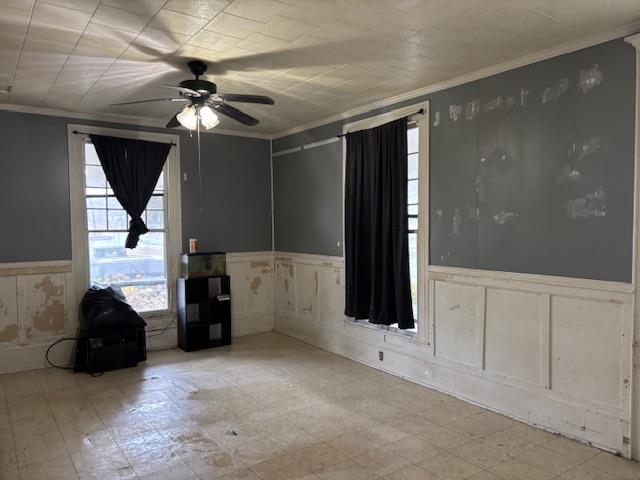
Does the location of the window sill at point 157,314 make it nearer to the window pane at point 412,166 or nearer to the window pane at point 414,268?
the window pane at point 414,268

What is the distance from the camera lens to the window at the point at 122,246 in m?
5.46

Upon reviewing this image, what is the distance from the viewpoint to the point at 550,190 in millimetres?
3488

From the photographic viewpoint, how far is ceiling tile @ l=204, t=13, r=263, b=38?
286cm

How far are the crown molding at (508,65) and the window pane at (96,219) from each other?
2.89 metres

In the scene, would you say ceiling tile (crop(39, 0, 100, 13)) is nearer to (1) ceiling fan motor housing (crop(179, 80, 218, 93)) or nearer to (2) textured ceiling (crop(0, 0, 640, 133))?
(2) textured ceiling (crop(0, 0, 640, 133))

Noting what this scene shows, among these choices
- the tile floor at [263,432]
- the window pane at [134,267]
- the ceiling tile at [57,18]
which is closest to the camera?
the ceiling tile at [57,18]

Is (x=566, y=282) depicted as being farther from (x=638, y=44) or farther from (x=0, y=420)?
(x=0, y=420)

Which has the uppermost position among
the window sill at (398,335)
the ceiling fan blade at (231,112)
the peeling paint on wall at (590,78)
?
the peeling paint on wall at (590,78)

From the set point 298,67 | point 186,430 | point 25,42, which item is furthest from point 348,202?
point 25,42

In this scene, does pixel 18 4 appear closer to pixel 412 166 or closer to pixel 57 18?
pixel 57 18

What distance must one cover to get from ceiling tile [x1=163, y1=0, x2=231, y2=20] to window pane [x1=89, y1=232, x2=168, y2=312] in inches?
139

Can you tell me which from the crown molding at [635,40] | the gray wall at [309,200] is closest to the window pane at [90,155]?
the gray wall at [309,200]

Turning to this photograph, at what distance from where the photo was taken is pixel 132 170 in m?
5.55

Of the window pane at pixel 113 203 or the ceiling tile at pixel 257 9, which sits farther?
the window pane at pixel 113 203
